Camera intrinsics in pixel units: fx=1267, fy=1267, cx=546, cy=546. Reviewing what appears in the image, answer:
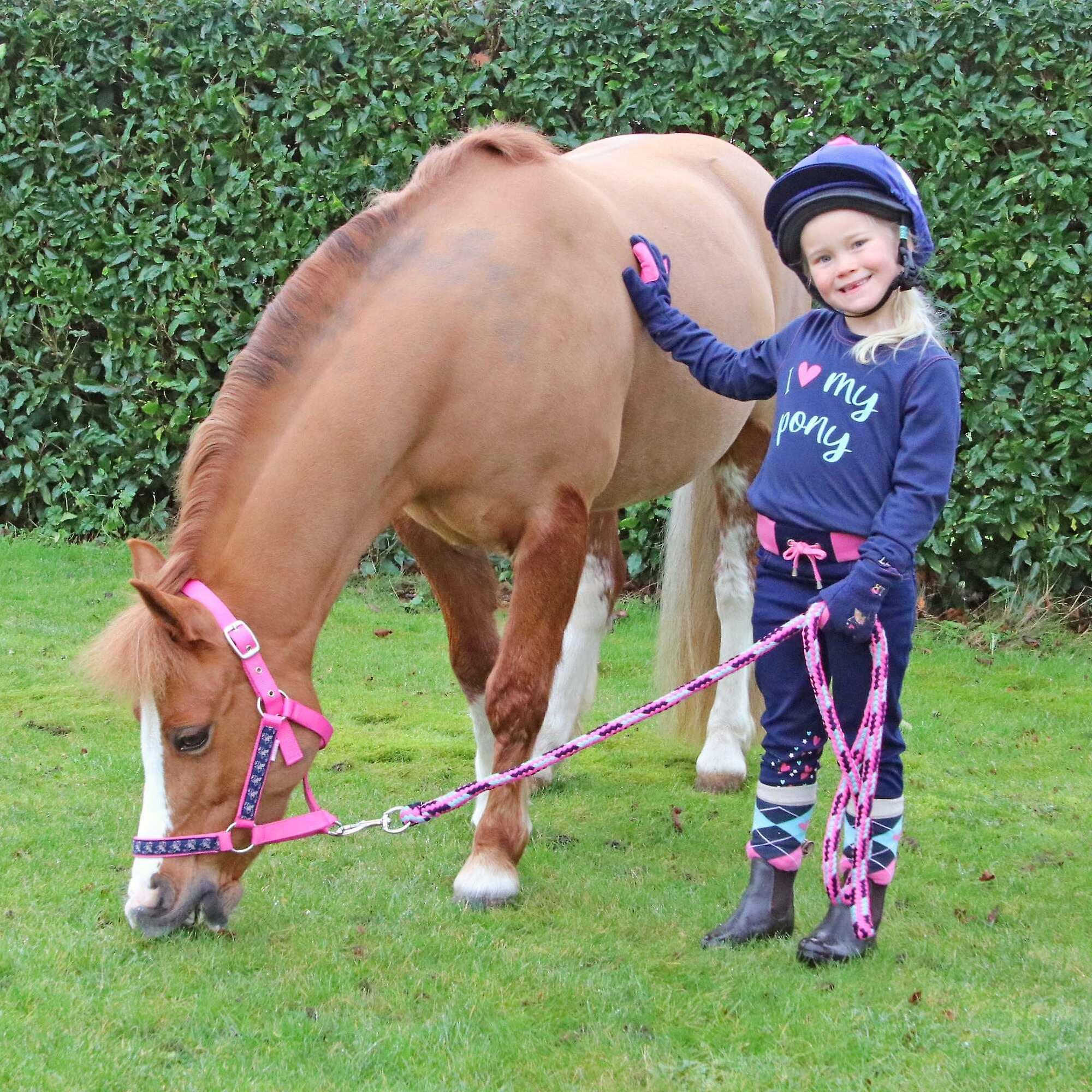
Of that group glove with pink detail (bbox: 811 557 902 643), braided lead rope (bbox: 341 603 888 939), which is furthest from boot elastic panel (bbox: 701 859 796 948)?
glove with pink detail (bbox: 811 557 902 643)

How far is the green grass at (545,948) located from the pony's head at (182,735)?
7.1 inches

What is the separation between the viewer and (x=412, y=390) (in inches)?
114

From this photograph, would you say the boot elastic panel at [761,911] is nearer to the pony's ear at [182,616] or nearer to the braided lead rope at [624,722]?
the braided lead rope at [624,722]

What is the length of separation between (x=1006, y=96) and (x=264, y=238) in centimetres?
381

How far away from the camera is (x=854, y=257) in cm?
275

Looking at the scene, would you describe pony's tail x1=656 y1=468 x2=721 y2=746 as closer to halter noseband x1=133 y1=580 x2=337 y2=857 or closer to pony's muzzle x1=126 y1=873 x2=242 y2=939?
halter noseband x1=133 y1=580 x2=337 y2=857

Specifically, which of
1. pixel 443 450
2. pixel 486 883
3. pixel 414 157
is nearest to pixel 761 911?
pixel 486 883

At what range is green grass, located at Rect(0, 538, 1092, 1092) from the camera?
2.40 metres

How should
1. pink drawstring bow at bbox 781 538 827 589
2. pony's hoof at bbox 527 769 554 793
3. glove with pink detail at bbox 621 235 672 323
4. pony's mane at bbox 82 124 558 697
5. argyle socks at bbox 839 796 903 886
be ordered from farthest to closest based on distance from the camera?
pony's hoof at bbox 527 769 554 793
glove with pink detail at bbox 621 235 672 323
argyle socks at bbox 839 796 903 886
pink drawstring bow at bbox 781 538 827 589
pony's mane at bbox 82 124 558 697

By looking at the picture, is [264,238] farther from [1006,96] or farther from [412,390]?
[412,390]

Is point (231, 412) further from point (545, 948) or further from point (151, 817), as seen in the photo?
point (545, 948)

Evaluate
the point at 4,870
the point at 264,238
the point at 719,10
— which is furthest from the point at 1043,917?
the point at 264,238

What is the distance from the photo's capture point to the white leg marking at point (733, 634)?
14.7 feet

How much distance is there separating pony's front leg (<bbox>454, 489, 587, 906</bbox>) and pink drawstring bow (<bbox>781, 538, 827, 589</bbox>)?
2.00 ft
